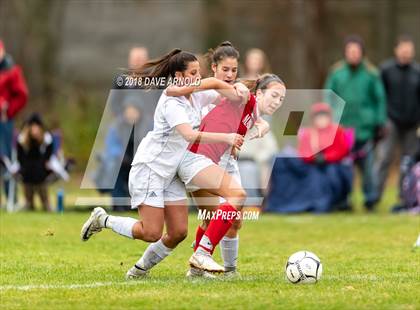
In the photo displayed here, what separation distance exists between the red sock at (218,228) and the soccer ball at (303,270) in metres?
0.54

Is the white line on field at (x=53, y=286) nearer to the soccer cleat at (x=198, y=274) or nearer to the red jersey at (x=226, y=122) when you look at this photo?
the soccer cleat at (x=198, y=274)

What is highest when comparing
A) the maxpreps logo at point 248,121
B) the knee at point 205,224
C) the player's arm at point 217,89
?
the player's arm at point 217,89

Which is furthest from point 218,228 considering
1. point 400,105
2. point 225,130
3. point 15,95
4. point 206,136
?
point 400,105

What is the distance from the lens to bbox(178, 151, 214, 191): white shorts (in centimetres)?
805

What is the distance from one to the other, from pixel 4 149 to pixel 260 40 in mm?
13381

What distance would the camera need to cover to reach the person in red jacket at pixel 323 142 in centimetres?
1530

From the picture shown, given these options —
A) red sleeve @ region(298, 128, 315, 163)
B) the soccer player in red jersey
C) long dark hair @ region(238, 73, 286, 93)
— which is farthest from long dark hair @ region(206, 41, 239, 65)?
red sleeve @ region(298, 128, 315, 163)

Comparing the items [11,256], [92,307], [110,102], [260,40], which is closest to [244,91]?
[92,307]

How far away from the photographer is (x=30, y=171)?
15.2 meters

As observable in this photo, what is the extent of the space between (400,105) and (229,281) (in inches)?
329

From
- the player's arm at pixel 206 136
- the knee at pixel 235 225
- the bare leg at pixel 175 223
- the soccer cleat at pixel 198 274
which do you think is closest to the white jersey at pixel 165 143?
the player's arm at pixel 206 136

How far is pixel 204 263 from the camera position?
7875mm

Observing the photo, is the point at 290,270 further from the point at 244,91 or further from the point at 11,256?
the point at 11,256

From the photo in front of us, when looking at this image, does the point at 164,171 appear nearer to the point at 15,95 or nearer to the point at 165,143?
the point at 165,143
